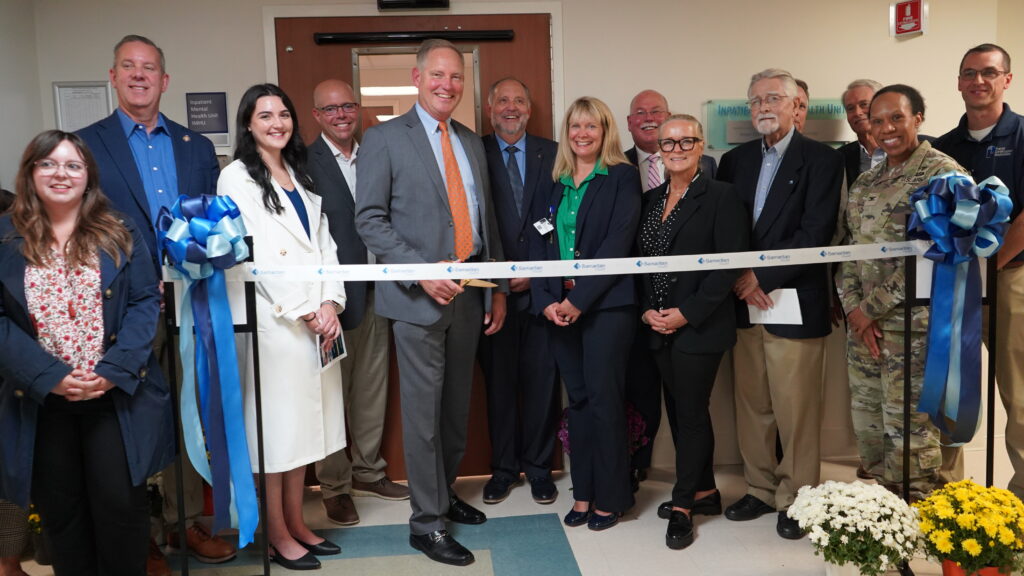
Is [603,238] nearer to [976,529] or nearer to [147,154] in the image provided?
[976,529]

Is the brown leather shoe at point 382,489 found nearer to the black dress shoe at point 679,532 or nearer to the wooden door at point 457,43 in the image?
the wooden door at point 457,43

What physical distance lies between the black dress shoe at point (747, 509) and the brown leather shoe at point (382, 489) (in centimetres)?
156

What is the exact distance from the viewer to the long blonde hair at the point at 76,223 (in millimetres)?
2402

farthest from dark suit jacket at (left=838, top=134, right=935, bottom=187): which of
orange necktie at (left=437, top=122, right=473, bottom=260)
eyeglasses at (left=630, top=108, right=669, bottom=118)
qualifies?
orange necktie at (left=437, top=122, right=473, bottom=260)

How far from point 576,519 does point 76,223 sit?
7.49ft

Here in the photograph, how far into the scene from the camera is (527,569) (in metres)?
3.03

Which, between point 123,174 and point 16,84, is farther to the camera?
point 16,84

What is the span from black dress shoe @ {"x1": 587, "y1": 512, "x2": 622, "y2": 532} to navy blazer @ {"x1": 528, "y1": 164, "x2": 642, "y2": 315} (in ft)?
2.99

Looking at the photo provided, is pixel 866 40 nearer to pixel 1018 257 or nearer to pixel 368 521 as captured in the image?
pixel 1018 257

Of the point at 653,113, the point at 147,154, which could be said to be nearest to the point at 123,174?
the point at 147,154

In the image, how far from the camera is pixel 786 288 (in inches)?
130

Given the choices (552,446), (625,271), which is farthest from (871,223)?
(552,446)

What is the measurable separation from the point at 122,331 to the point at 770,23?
3534 millimetres

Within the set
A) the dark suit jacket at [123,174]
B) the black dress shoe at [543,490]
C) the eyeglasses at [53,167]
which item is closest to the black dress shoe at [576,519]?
the black dress shoe at [543,490]
